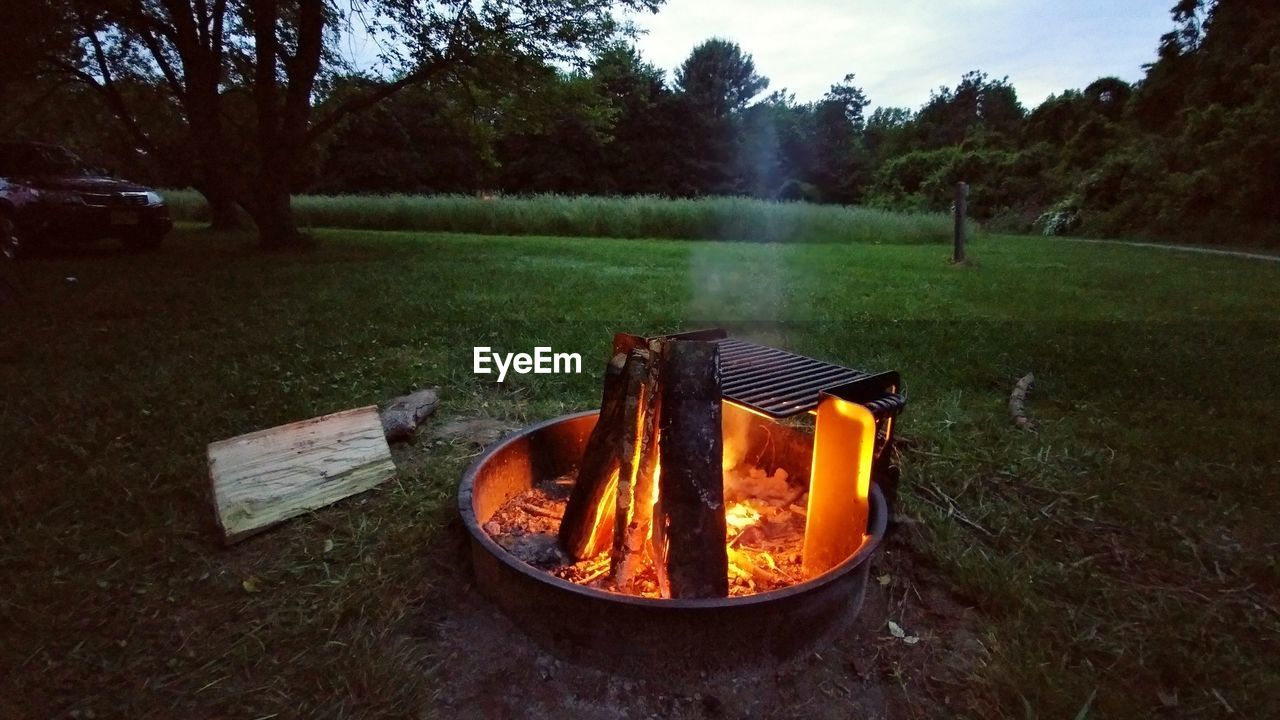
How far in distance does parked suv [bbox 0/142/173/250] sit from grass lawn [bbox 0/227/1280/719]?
405cm

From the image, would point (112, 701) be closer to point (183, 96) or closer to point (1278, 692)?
point (1278, 692)

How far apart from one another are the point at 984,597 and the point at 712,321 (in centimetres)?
310

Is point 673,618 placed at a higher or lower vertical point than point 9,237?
lower

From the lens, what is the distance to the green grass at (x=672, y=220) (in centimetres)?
1280

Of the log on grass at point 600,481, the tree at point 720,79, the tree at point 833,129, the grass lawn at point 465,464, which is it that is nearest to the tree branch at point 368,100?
the tree at point 720,79

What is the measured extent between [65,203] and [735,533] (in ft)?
34.2

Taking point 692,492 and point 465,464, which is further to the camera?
point 465,464

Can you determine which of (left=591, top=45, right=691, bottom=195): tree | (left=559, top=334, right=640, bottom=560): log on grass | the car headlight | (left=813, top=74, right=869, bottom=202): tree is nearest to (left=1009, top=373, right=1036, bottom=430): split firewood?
(left=559, top=334, right=640, bottom=560): log on grass

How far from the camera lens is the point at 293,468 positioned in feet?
7.60

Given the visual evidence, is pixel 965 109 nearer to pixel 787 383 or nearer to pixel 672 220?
pixel 672 220

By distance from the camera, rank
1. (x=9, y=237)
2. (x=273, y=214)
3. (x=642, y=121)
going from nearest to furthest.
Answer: (x=9, y=237), (x=273, y=214), (x=642, y=121)

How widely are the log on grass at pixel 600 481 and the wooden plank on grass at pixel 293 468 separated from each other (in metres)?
0.94

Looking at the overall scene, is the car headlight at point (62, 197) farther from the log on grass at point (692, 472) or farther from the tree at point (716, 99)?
the log on grass at point (692, 472)
